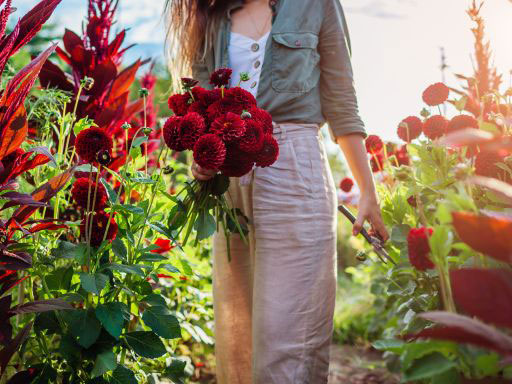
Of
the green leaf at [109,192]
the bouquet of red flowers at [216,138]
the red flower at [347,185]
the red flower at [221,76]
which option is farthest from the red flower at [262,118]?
the red flower at [347,185]

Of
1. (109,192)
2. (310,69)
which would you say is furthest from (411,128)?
(109,192)

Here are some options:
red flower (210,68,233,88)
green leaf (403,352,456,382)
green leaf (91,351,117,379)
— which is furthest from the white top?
green leaf (403,352,456,382)

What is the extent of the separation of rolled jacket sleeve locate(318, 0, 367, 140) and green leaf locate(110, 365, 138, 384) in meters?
0.90

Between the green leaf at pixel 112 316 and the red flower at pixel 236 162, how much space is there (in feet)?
1.31

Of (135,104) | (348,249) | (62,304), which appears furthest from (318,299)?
(348,249)

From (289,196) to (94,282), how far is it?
2.09 ft

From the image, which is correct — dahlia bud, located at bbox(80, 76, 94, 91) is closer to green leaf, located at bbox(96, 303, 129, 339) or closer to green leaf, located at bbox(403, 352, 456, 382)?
green leaf, located at bbox(96, 303, 129, 339)

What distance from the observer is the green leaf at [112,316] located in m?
1.10

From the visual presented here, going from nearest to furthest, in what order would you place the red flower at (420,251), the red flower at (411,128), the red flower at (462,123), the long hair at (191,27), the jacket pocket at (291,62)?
the red flower at (420,251)
the red flower at (462,123)
the red flower at (411,128)
the jacket pocket at (291,62)
the long hair at (191,27)

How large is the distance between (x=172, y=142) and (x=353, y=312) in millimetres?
2811

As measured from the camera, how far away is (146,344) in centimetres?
121

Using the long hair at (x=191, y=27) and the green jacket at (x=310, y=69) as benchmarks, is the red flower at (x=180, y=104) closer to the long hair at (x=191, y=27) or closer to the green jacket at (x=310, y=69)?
the green jacket at (x=310, y=69)

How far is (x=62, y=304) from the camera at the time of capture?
1.08 meters

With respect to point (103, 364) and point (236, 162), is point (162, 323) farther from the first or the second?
point (236, 162)
